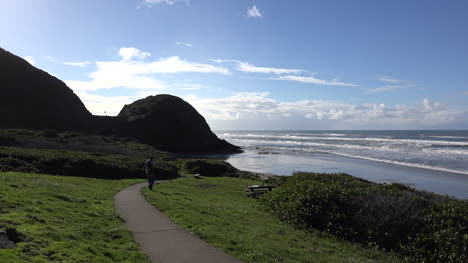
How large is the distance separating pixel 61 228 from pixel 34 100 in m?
98.6

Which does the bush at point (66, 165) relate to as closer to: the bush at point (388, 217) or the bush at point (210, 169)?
the bush at point (210, 169)

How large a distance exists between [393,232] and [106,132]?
8876 centimetres

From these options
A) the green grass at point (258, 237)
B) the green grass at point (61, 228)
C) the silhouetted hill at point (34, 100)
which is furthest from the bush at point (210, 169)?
the silhouetted hill at point (34, 100)

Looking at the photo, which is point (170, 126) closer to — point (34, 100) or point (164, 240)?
point (34, 100)

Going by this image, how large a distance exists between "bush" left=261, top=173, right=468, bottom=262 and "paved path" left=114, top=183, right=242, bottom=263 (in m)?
5.82

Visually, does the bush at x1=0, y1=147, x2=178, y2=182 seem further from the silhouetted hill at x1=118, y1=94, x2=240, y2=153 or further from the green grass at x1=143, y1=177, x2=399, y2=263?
the silhouetted hill at x1=118, y1=94, x2=240, y2=153

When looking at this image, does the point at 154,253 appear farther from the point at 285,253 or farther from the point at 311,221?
the point at 311,221

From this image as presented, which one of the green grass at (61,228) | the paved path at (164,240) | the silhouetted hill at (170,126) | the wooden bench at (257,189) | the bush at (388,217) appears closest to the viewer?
the green grass at (61,228)

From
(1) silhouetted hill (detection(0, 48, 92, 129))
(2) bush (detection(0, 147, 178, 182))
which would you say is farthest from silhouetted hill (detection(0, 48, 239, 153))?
(2) bush (detection(0, 147, 178, 182))

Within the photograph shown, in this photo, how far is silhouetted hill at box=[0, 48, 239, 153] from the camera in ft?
290

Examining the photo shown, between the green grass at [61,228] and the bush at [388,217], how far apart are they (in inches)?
301

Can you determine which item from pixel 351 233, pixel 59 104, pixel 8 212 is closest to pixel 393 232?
pixel 351 233

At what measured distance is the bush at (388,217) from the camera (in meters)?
10.8

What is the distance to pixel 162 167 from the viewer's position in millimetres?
31406
